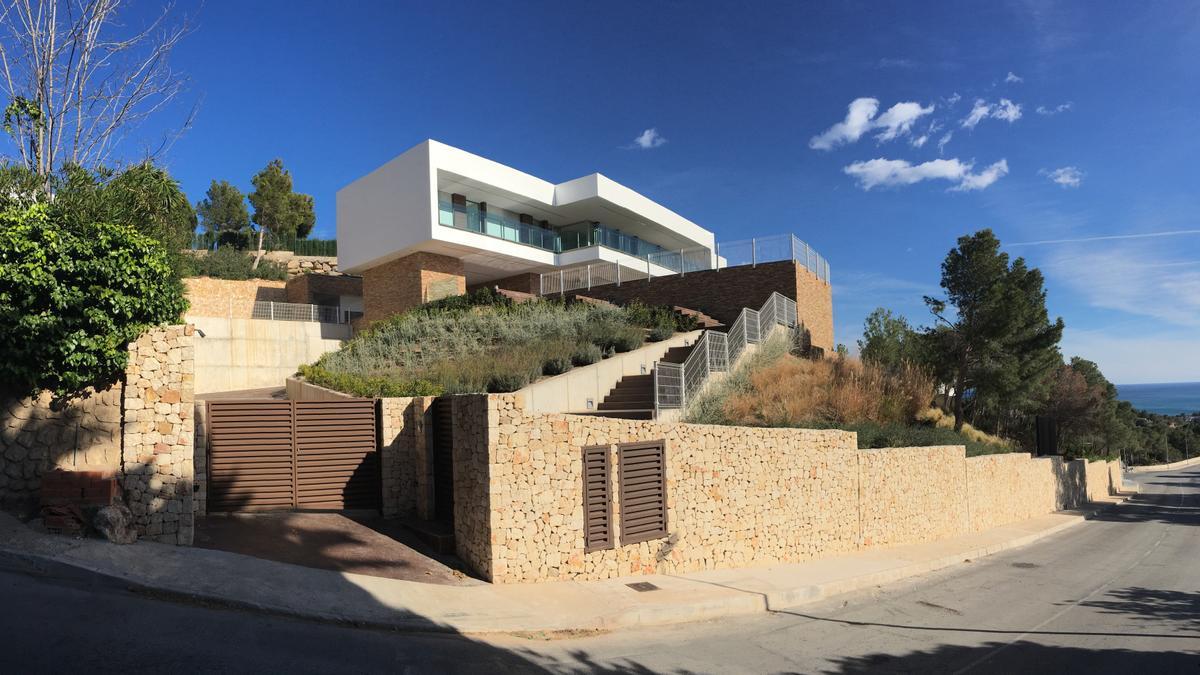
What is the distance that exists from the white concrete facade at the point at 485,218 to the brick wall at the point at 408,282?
17.5 inches

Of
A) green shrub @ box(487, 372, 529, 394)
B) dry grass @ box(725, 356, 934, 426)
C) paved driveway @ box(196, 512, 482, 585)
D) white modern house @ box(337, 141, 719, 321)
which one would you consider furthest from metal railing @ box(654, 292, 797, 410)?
paved driveway @ box(196, 512, 482, 585)

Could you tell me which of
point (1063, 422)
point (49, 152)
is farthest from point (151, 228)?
point (1063, 422)

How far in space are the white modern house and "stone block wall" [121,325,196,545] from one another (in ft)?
61.8

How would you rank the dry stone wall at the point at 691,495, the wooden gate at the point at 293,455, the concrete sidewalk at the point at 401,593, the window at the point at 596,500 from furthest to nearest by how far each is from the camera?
the wooden gate at the point at 293,455
the window at the point at 596,500
the dry stone wall at the point at 691,495
the concrete sidewalk at the point at 401,593

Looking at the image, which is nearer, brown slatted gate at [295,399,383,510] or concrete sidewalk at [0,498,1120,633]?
concrete sidewalk at [0,498,1120,633]

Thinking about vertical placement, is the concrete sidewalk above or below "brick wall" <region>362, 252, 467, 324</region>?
below

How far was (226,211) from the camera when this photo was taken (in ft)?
152

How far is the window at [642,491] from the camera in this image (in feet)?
30.1

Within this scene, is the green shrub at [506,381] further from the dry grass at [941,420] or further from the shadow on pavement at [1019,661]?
the dry grass at [941,420]

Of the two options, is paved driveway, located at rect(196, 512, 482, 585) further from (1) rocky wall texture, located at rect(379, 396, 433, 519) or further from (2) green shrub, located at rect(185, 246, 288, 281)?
(2) green shrub, located at rect(185, 246, 288, 281)

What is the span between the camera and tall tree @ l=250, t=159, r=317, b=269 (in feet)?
149

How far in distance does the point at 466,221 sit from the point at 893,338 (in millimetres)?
18169

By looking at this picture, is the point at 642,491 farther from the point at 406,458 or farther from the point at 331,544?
the point at 331,544

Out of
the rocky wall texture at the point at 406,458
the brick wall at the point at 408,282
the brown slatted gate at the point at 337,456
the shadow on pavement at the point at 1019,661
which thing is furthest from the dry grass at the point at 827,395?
the brick wall at the point at 408,282
